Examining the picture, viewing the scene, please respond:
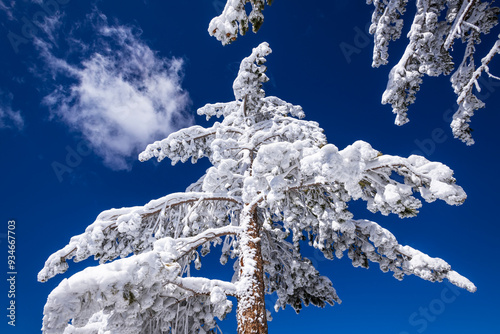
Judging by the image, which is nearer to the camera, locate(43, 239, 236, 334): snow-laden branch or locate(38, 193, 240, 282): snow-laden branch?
locate(43, 239, 236, 334): snow-laden branch

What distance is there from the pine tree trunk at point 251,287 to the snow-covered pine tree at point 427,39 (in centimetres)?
406

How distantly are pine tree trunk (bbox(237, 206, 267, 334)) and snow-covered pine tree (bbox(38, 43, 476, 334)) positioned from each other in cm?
2

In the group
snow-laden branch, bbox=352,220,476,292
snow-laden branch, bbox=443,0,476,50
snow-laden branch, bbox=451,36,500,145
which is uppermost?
snow-laden branch, bbox=443,0,476,50

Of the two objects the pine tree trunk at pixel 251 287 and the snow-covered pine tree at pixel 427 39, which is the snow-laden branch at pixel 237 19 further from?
the pine tree trunk at pixel 251 287

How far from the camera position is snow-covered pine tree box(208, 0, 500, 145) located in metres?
3.18

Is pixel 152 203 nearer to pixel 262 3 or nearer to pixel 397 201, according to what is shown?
pixel 262 3

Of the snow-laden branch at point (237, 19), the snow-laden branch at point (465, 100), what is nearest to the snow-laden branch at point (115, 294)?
the snow-laden branch at point (237, 19)

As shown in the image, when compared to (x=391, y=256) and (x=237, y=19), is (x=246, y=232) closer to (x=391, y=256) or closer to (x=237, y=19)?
(x=391, y=256)

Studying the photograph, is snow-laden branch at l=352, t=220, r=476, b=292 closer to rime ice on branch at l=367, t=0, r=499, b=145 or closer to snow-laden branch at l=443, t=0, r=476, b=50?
rime ice on branch at l=367, t=0, r=499, b=145

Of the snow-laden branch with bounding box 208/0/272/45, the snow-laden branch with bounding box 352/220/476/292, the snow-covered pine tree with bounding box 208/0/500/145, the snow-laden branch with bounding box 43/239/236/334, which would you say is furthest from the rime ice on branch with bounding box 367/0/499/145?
the snow-laden branch with bounding box 43/239/236/334

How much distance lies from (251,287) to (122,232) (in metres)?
2.93

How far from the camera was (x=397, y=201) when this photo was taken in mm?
3477

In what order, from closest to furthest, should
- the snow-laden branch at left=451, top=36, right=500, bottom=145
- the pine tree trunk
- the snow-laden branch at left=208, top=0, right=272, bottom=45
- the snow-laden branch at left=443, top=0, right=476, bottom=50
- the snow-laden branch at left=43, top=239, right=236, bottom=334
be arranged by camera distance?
the snow-laden branch at left=43, top=239, right=236, bottom=334
the snow-laden branch at left=208, top=0, right=272, bottom=45
the snow-laden branch at left=443, top=0, right=476, bottom=50
the snow-laden branch at left=451, top=36, right=500, bottom=145
the pine tree trunk

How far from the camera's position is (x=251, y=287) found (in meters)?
4.75
